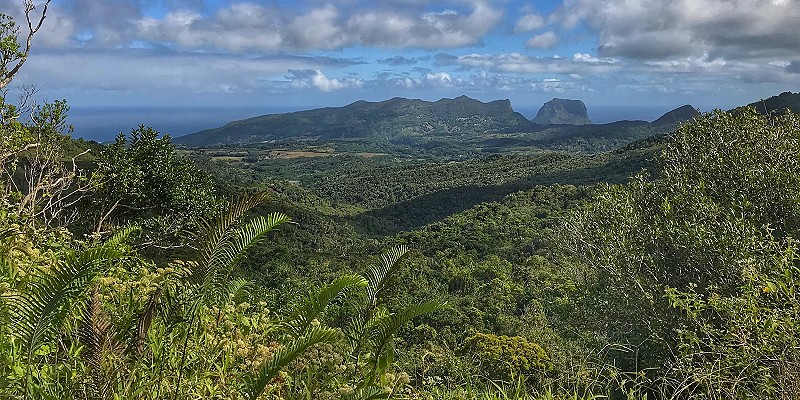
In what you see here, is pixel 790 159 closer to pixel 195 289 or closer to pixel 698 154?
pixel 698 154

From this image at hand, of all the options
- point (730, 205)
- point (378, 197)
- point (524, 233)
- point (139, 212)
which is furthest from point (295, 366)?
point (378, 197)

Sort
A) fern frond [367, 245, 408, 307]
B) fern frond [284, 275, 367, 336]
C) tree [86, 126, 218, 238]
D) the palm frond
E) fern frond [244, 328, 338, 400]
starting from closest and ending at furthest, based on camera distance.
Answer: fern frond [244, 328, 338, 400] < the palm frond < fern frond [284, 275, 367, 336] < fern frond [367, 245, 408, 307] < tree [86, 126, 218, 238]

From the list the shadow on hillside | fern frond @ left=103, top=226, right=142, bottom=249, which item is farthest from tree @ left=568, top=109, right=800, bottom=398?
the shadow on hillside

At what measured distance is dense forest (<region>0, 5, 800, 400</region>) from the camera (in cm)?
238

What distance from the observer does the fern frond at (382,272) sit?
8.83 ft

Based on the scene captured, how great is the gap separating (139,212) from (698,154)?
11.9 metres

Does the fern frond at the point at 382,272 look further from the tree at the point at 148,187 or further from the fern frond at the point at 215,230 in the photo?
the tree at the point at 148,187

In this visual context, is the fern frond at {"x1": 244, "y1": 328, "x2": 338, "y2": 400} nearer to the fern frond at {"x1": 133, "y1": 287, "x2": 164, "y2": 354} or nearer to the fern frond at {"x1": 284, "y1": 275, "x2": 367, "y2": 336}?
the fern frond at {"x1": 284, "y1": 275, "x2": 367, "y2": 336}

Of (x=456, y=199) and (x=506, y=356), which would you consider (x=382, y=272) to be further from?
(x=456, y=199)

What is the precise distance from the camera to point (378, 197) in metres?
97.2

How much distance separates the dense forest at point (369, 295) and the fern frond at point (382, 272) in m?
0.01

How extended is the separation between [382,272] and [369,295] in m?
0.14

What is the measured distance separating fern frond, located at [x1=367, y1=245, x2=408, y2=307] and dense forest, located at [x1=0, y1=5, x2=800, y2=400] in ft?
0.04

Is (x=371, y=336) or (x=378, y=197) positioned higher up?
(x=371, y=336)
